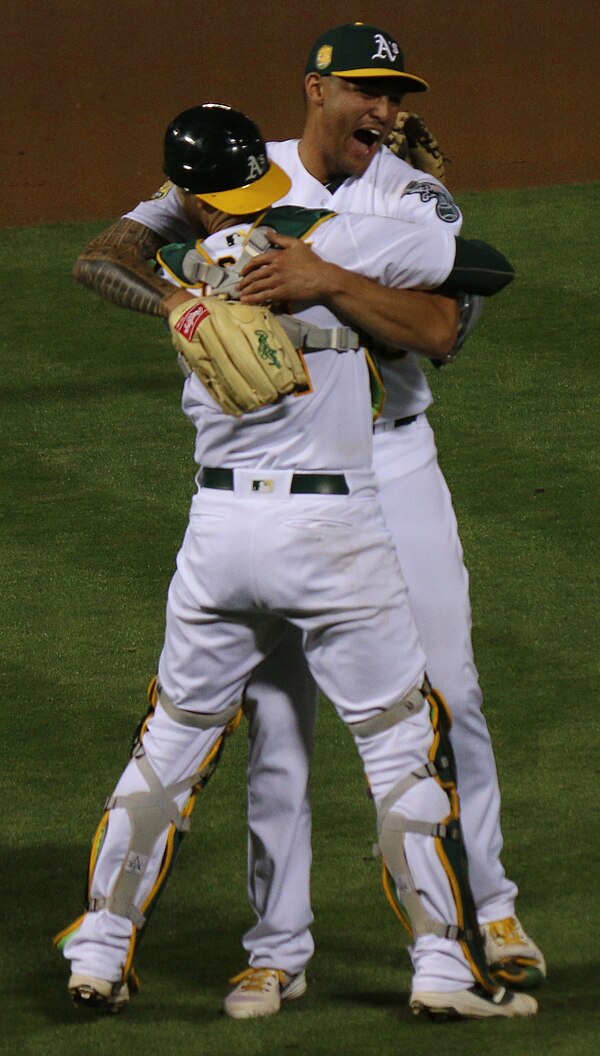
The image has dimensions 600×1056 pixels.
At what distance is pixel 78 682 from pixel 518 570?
76.9 inches

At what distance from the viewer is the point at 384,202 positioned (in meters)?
3.81

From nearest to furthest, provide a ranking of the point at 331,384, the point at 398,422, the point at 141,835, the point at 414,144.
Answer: the point at 331,384 < the point at 141,835 < the point at 398,422 < the point at 414,144

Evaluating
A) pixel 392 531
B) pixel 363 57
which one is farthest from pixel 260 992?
pixel 363 57

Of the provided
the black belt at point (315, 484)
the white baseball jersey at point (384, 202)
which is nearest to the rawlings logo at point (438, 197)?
the white baseball jersey at point (384, 202)

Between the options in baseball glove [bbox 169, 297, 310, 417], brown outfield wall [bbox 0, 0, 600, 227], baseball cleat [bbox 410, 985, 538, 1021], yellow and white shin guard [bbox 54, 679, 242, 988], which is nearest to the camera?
baseball glove [bbox 169, 297, 310, 417]

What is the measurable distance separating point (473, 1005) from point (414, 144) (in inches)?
85.8

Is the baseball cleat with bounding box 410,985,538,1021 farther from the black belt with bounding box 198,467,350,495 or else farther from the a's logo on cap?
the a's logo on cap

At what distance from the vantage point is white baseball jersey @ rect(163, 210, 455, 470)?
3359 mm

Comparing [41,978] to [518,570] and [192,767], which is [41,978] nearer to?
[192,767]

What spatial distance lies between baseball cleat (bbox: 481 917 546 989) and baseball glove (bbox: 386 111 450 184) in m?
1.86

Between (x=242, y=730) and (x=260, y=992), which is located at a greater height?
(x=260, y=992)

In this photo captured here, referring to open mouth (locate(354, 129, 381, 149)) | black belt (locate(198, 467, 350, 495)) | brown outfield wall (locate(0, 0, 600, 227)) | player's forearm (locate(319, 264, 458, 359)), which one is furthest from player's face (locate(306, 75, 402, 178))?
brown outfield wall (locate(0, 0, 600, 227))

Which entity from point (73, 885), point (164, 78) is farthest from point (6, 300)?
point (73, 885)

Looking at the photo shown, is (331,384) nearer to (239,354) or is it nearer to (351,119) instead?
(239,354)
